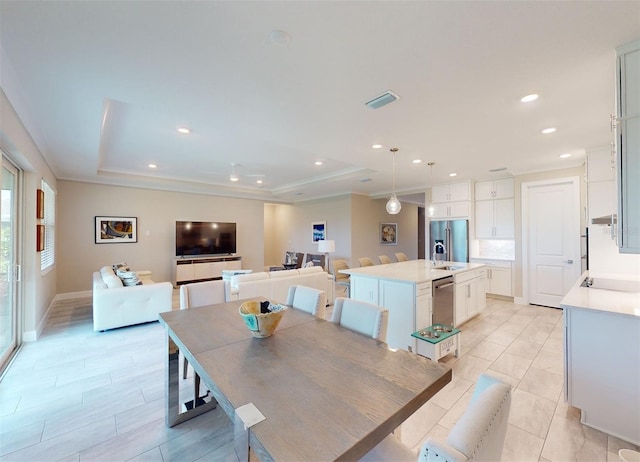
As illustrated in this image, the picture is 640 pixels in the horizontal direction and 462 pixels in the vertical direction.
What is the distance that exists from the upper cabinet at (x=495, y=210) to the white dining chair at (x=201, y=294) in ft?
18.3

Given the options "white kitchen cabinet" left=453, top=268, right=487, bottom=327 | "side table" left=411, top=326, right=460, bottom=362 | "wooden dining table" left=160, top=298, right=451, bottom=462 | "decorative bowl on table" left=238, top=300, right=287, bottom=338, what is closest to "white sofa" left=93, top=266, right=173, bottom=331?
"wooden dining table" left=160, top=298, right=451, bottom=462

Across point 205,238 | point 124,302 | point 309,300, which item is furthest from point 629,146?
point 205,238

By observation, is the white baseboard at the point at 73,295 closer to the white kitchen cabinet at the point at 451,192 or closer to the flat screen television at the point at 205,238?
the flat screen television at the point at 205,238

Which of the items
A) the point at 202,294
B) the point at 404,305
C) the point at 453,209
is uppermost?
the point at 453,209

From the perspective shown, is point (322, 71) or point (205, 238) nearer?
point (322, 71)

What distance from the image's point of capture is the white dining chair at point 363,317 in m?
1.64

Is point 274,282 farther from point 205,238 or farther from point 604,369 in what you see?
point 205,238

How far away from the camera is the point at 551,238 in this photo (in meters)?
4.97

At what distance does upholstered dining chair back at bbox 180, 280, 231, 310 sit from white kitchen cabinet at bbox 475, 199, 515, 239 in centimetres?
556

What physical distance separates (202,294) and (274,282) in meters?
1.78

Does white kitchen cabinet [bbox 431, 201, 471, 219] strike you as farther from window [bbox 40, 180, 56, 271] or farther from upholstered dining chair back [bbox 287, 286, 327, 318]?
window [bbox 40, 180, 56, 271]

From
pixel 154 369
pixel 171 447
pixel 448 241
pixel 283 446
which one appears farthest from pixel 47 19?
pixel 448 241

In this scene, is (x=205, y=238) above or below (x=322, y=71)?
below

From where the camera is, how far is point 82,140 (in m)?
3.47
